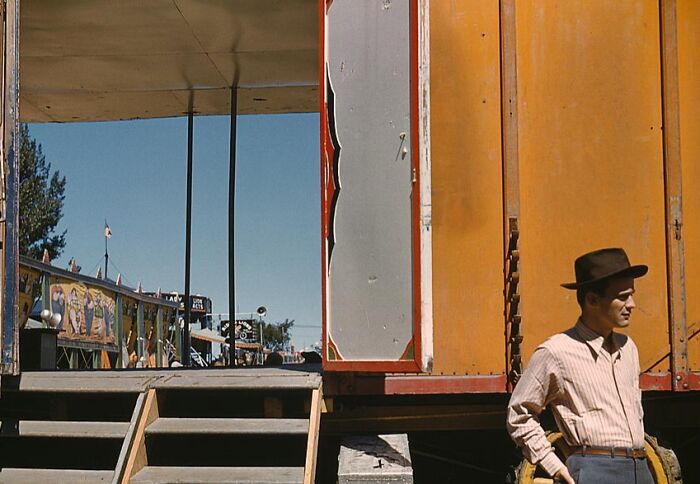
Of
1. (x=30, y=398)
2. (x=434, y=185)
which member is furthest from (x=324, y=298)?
(x=30, y=398)

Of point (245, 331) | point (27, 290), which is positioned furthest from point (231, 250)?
point (245, 331)

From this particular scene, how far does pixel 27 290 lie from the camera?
36.8 ft

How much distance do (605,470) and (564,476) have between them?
0.55ft

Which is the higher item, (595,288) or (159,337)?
(595,288)

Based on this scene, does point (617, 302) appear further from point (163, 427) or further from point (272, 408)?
point (163, 427)

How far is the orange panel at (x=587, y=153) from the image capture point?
17.7ft

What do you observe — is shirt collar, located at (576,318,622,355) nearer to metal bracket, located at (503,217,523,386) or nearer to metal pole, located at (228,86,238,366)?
metal bracket, located at (503,217,523,386)

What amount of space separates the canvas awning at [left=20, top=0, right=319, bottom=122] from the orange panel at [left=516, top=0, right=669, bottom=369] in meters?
2.65

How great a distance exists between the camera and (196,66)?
9234mm

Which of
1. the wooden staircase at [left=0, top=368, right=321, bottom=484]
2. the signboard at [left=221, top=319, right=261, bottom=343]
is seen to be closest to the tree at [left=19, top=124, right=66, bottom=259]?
the signboard at [left=221, top=319, right=261, bottom=343]

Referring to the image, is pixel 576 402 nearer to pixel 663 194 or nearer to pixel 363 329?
pixel 363 329

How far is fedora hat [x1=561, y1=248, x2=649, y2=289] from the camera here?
124 inches

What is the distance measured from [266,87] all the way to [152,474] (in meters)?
5.74

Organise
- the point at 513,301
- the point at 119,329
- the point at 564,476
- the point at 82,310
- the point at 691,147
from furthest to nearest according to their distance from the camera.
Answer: the point at 119,329 → the point at 82,310 → the point at 691,147 → the point at 513,301 → the point at 564,476
